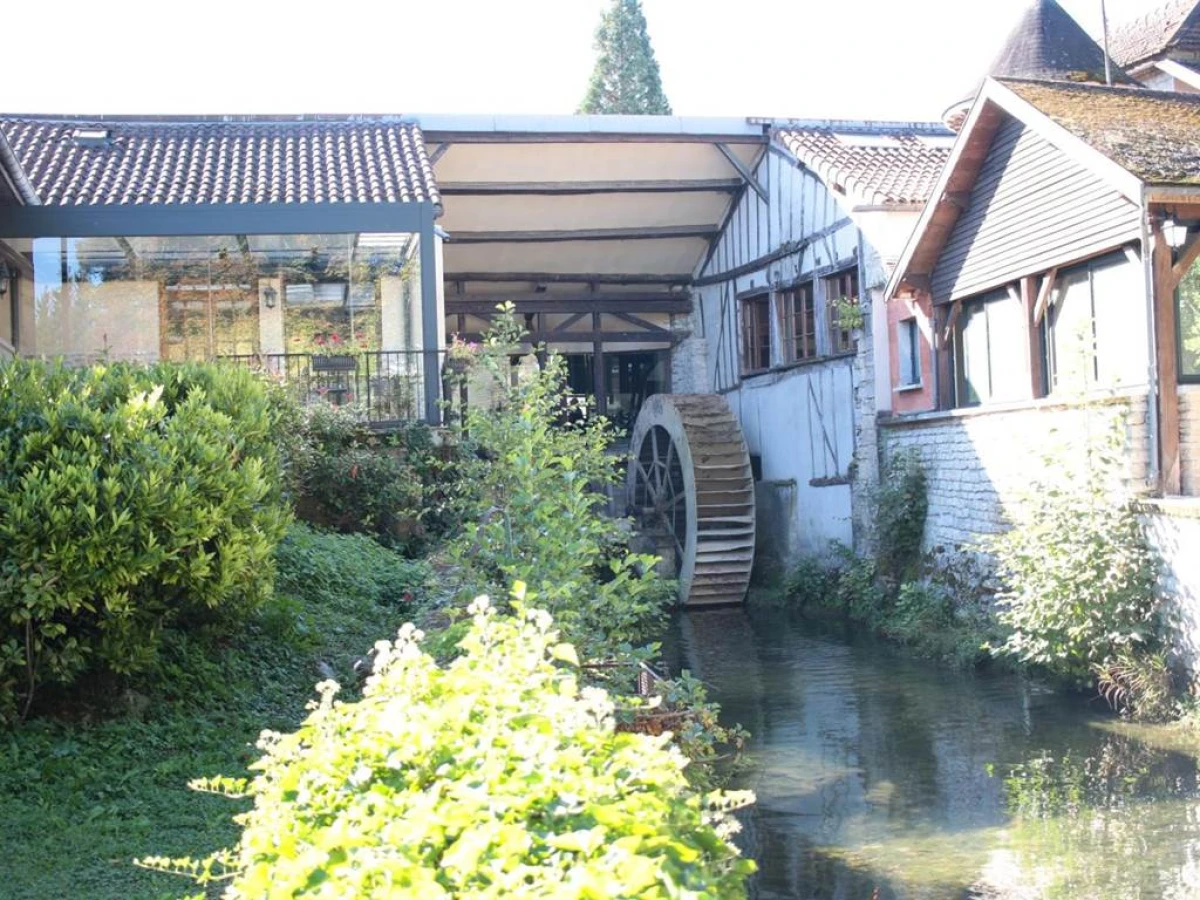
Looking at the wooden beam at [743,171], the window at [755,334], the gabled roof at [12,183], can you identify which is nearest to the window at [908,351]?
the window at [755,334]

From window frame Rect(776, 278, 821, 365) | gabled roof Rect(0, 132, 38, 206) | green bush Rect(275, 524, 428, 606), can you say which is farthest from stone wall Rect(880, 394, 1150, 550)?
gabled roof Rect(0, 132, 38, 206)

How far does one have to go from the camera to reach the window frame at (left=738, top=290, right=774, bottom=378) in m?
18.3

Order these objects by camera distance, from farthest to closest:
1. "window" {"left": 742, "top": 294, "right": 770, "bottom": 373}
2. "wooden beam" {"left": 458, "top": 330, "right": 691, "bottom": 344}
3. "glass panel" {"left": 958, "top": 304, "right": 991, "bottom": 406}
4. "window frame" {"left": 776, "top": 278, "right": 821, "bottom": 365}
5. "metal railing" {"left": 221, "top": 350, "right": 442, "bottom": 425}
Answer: "wooden beam" {"left": 458, "top": 330, "right": 691, "bottom": 344}
"window" {"left": 742, "top": 294, "right": 770, "bottom": 373}
"window frame" {"left": 776, "top": 278, "right": 821, "bottom": 365}
"metal railing" {"left": 221, "top": 350, "right": 442, "bottom": 425}
"glass panel" {"left": 958, "top": 304, "right": 991, "bottom": 406}

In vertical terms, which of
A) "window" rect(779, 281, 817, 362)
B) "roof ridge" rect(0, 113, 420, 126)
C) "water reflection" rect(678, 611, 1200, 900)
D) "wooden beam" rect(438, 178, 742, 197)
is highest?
"roof ridge" rect(0, 113, 420, 126)

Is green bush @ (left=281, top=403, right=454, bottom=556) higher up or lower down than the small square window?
lower down

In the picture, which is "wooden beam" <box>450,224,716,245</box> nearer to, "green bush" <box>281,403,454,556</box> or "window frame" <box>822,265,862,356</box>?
"window frame" <box>822,265,862,356</box>

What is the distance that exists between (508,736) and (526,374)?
5.99m

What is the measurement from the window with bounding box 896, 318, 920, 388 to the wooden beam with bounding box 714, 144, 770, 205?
12.8ft

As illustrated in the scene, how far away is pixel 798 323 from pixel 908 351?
289 centimetres

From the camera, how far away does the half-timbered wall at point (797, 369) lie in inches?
606

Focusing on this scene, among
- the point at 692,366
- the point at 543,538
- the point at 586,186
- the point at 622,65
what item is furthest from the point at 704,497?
the point at 622,65

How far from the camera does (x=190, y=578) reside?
6.14 meters

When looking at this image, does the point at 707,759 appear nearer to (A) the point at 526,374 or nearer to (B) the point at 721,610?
(A) the point at 526,374

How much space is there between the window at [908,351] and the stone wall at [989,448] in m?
0.52
